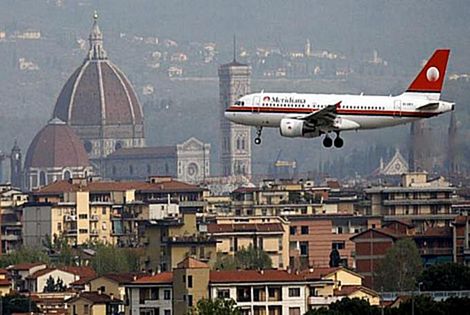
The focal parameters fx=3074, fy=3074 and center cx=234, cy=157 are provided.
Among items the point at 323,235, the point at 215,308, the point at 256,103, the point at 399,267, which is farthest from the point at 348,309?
the point at 323,235

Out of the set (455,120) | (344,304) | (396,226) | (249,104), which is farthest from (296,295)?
(455,120)

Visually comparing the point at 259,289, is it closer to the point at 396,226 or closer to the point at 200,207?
the point at 396,226

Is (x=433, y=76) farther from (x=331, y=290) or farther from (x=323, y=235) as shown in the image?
(x=323, y=235)

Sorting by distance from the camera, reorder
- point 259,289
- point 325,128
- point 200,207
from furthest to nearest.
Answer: point 200,207
point 259,289
point 325,128

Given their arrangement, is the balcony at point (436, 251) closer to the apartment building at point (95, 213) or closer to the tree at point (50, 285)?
the tree at point (50, 285)

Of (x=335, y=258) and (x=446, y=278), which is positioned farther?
(x=335, y=258)

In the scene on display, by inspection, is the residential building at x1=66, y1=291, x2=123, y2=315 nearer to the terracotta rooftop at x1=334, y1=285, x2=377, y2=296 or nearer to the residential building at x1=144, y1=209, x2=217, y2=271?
the terracotta rooftop at x1=334, y1=285, x2=377, y2=296

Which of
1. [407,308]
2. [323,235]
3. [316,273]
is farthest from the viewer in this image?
[323,235]
